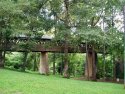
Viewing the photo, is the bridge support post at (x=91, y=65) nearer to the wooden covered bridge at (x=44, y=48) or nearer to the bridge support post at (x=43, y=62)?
the wooden covered bridge at (x=44, y=48)

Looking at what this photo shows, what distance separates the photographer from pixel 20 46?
2664cm

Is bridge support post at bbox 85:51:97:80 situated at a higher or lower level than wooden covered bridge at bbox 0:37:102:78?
lower

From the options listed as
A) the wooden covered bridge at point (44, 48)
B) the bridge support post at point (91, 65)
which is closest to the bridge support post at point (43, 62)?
the wooden covered bridge at point (44, 48)

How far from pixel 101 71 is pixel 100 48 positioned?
517 centimetres

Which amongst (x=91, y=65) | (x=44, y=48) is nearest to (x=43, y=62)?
(x=44, y=48)

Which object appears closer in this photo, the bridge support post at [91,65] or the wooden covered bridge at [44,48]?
the wooden covered bridge at [44,48]

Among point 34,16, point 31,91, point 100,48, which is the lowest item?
point 31,91

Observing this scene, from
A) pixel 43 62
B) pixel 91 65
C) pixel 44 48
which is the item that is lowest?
pixel 91 65

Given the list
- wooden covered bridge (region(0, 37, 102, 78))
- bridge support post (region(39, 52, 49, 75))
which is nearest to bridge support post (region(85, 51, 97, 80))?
wooden covered bridge (region(0, 37, 102, 78))

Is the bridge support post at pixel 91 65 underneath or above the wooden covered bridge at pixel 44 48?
underneath

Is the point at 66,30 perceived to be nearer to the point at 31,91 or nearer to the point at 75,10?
the point at 75,10

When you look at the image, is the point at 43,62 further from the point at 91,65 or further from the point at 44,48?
the point at 91,65

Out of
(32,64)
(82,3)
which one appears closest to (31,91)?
(82,3)

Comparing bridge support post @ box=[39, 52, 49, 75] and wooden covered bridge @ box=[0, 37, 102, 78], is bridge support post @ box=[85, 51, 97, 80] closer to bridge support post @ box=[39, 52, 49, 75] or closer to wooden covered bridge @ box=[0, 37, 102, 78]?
wooden covered bridge @ box=[0, 37, 102, 78]
